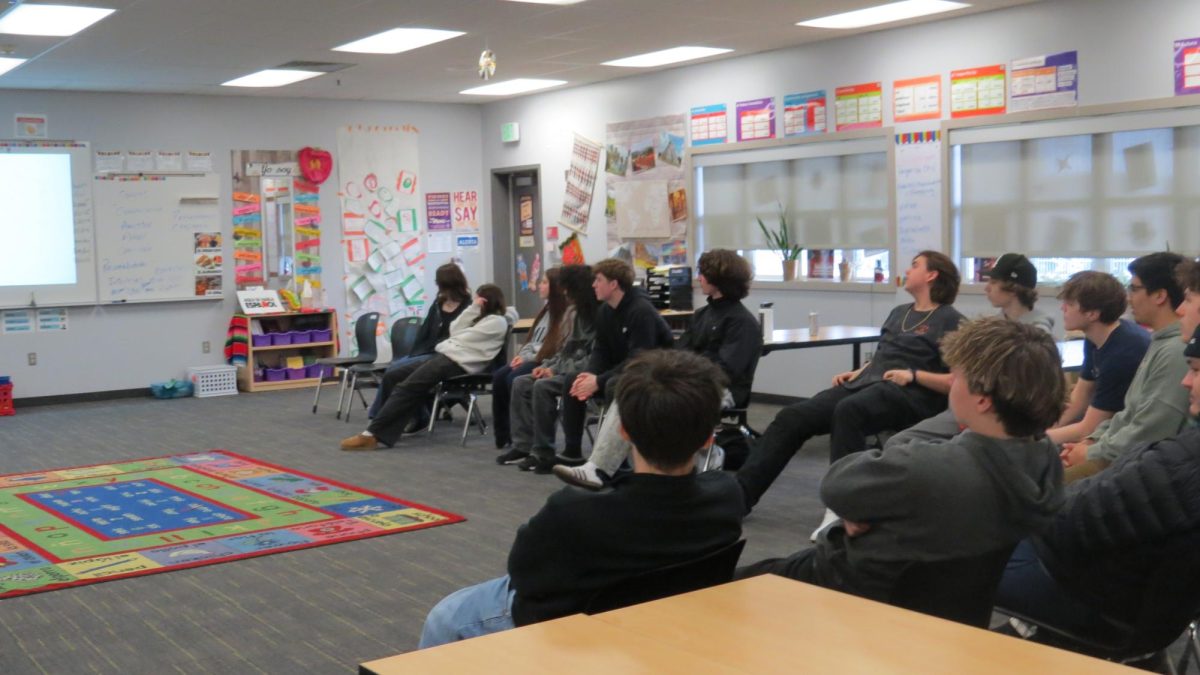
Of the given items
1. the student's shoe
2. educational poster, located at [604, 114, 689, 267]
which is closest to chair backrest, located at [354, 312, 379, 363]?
the student's shoe

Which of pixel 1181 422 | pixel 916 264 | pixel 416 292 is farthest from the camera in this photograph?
pixel 416 292

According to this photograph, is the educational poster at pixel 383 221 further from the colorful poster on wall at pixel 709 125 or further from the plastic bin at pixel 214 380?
the colorful poster on wall at pixel 709 125

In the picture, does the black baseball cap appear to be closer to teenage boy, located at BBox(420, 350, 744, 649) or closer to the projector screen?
teenage boy, located at BBox(420, 350, 744, 649)

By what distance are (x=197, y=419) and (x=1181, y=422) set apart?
25.9 feet

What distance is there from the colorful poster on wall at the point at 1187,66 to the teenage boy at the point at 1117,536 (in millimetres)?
4941

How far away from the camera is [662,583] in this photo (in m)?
2.32

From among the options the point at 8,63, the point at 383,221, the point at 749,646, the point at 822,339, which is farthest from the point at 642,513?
the point at 383,221

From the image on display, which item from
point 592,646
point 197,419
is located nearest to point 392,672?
point 592,646

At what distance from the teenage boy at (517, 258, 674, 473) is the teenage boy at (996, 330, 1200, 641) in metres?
3.84

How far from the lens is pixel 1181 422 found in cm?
362

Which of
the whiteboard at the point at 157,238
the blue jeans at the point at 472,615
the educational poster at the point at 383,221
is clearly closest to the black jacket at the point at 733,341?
the blue jeans at the point at 472,615

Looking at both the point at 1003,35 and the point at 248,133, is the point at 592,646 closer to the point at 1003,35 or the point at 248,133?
the point at 1003,35

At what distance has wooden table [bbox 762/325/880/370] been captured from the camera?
7262 millimetres

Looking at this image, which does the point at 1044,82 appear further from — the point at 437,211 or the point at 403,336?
the point at 437,211
